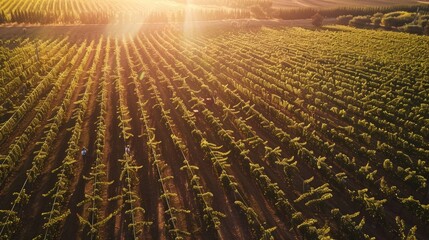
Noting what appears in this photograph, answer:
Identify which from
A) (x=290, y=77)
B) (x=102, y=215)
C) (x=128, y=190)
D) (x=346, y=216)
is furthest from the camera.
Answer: (x=290, y=77)

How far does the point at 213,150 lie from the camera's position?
56.6ft

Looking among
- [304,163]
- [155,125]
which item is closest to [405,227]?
[304,163]

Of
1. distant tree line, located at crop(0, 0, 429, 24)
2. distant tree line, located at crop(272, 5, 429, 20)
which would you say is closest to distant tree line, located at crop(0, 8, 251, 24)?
distant tree line, located at crop(0, 0, 429, 24)

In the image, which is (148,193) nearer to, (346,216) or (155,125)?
(155,125)

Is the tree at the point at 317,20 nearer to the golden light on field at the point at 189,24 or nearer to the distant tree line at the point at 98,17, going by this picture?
the distant tree line at the point at 98,17

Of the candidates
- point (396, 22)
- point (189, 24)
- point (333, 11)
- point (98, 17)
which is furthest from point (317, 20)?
point (98, 17)

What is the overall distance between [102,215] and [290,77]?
2102 cm

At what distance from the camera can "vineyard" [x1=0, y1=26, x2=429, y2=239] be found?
42.1 ft

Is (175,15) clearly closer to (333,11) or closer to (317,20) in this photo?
(317,20)

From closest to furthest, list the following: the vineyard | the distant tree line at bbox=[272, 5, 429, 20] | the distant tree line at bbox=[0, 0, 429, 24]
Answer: the vineyard
the distant tree line at bbox=[0, 0, 429, 24]
the distant tree line at bbox=[272, 5, 429, 20]

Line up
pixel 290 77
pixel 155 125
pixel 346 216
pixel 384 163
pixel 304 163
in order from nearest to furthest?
pixel 346 216, pixel 384 163, pixel 304 163, pixel 155 125, pixel 290 77

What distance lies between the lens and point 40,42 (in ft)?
135

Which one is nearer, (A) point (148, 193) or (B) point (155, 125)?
(A) point (148, 193)

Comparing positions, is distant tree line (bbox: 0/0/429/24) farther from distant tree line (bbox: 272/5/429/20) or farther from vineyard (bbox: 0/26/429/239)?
vineyard (bbox: 0/26/429/239)
